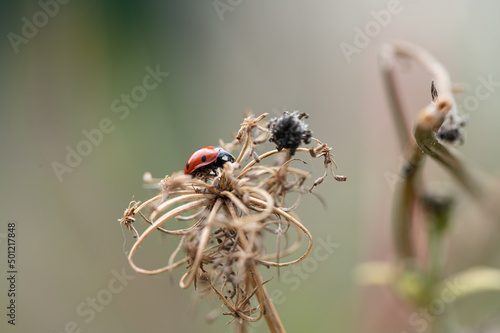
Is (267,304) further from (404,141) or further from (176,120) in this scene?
(176,120)

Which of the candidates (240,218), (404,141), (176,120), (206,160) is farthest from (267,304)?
(176,120)

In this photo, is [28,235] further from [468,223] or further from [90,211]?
[468,223]

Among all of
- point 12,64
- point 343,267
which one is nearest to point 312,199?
point 343,267

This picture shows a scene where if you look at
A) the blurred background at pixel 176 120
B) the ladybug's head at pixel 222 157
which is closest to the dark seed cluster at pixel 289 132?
the ladybug's head at pixel 222 157

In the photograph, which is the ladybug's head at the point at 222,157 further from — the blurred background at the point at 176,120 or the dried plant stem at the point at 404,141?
the blurred background at the point at 176,120

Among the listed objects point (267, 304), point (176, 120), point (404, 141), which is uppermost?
point (176, 120)

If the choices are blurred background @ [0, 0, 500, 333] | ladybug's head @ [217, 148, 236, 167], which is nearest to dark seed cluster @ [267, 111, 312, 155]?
ladybug's head @ [217, 148, 236, 167]

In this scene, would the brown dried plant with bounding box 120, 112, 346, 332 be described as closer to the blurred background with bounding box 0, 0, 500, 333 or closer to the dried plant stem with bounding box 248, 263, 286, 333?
the dried plant stem with bounding box 248, 263, 286, 333
